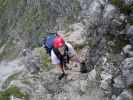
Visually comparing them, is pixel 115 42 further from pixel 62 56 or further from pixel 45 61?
pixel 45 61

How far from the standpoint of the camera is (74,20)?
17.7 m


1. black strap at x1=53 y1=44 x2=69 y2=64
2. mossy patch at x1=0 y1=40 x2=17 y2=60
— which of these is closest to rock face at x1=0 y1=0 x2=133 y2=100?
black strap at x1=53 y1=44 x2=69 y2=64

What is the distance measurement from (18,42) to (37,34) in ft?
6.56

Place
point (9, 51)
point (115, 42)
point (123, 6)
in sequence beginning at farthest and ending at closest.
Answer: point (9, 51)
point (123, 6)
point (115, 42)

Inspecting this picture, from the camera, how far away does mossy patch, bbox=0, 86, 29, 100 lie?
13711 mm

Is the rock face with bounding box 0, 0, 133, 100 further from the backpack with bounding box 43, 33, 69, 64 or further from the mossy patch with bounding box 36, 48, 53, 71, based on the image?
the backpack with bounding box 43, 33, 69, 64

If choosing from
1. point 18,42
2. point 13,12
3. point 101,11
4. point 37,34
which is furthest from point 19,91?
point 13,12

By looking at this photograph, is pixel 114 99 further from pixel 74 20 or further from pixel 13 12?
pixel 13 12

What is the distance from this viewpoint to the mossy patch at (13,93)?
13711mm

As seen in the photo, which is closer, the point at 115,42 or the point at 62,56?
the point at 62,56

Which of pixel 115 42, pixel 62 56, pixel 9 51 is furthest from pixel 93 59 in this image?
pixel 9 51

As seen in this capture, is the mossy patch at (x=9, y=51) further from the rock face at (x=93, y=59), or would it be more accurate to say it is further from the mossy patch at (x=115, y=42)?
the mossy patch at (x=115, y=42)

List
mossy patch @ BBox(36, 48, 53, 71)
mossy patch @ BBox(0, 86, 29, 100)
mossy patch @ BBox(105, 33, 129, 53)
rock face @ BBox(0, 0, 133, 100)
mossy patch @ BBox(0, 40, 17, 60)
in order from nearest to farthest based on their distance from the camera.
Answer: rock face @ BBox(0, 0, 133, 100) < mossy patch @ BBox(105, 33, 129, 53) < mossy patch @ BBox(0, 86, 29, 100) < mossy patch @ BBox(36, 48, 53, 71) < mossy patch @ BBox(0, 40, 17, 60)

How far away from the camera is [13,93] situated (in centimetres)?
1390
